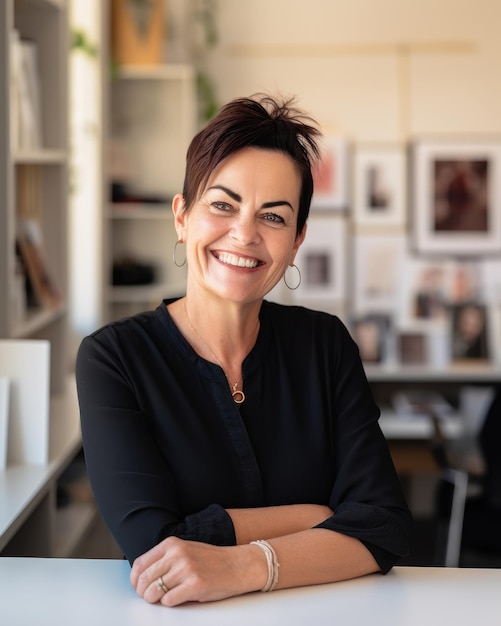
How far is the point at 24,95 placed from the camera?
11.6ft

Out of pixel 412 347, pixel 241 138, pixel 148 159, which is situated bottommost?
pixel 412 347

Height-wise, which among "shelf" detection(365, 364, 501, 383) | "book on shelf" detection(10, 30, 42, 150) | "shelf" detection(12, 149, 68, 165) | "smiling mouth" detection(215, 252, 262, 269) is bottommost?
"shelf" detection(365, 364, 501, 383)

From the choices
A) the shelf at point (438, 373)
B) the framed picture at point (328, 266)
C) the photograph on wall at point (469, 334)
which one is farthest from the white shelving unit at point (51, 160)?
the photograph on wall at point (469, 334)

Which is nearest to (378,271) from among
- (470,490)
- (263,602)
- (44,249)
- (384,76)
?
(384,76)

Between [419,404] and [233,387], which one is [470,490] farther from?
[233,387]

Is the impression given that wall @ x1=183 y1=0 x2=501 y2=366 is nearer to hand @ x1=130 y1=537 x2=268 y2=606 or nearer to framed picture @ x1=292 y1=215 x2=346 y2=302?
framed picture @ x1=292 y1=215 x2=346 y2=302

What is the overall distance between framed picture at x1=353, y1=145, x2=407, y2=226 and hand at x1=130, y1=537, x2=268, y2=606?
4.05 m

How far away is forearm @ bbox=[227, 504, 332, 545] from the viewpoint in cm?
185

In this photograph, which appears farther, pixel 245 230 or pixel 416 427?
pixel 416 427

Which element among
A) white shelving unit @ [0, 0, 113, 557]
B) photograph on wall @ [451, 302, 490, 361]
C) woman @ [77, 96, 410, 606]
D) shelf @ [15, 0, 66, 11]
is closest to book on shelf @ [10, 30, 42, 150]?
white shelving unit @ [0, 0, 113, 557]

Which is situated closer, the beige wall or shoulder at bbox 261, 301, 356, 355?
shoulder at bbox 261, 301, 356, 355

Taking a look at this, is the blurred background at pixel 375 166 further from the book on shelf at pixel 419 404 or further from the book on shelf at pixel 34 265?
the book on shelf at pixel 34 265

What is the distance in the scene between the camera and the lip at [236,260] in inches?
75.7

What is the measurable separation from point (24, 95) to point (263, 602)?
7.71 ft
